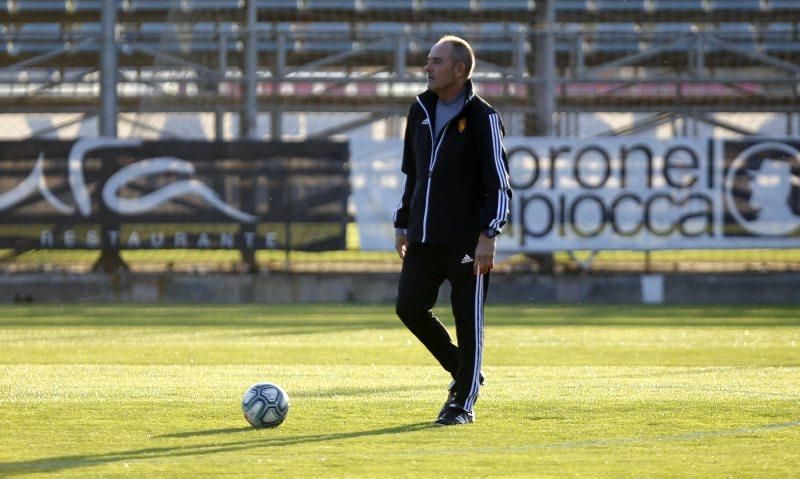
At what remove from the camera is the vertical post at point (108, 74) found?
59.9ft

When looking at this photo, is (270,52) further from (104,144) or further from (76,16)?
(104,144)

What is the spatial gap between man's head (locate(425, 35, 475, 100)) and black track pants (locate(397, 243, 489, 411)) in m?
0.81

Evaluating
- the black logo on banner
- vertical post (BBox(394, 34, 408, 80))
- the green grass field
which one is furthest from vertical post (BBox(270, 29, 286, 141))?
the black logo on banner

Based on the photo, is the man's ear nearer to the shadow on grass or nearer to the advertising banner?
the shadow on grass

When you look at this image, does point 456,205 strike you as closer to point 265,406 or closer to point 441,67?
point 441,67

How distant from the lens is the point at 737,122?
2011 centimetres

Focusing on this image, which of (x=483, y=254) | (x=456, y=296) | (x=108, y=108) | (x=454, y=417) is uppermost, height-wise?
(x=483, y=254)

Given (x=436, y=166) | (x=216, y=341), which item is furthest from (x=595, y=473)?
(x=216, y=341)

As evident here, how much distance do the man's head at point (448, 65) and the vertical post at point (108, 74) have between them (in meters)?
11.9

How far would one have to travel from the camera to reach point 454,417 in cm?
685

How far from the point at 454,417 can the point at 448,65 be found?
1711 millimetres

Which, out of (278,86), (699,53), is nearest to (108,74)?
(278,86)

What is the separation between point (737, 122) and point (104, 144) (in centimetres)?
884

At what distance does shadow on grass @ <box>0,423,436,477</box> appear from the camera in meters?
5.53
